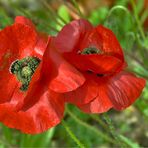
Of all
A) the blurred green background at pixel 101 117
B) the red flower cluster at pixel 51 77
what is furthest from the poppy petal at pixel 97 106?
the blurred green background at pixel 101 117

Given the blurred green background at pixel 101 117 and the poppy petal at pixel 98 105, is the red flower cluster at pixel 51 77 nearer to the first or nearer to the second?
the poppy petal at pixel 98 105

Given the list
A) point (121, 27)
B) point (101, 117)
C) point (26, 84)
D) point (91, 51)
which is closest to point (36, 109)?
point (26, 84)

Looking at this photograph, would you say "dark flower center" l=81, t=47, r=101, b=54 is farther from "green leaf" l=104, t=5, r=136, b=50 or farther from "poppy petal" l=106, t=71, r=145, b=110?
"green leaf" l=104, t=5, r=136, b=50

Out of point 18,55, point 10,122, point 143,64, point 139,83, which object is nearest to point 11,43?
point 18,55

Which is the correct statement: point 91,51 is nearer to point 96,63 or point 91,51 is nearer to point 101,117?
point 96,63

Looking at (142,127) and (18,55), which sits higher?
(18,55)

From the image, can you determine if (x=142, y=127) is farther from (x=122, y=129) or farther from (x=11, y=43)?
(x=11, y=43)

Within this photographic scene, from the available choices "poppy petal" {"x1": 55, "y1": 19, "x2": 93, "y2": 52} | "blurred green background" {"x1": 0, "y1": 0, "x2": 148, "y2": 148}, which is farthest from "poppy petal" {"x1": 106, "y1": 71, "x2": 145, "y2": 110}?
"blurred green background" {"x1": 0, "y1": 0, "x2": 148, "y2": 148}
